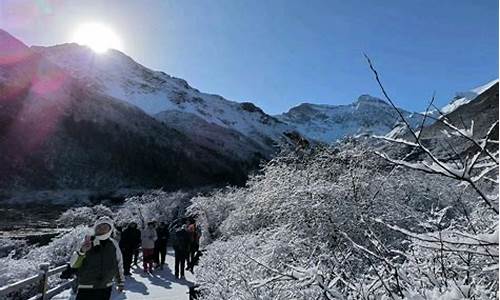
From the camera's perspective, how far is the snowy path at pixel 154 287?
36.5ft

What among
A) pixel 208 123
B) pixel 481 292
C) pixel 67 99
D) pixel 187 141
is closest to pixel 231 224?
pixel 481 292

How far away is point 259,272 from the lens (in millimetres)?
6250

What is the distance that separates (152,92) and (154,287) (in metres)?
158

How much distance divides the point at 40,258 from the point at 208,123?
125m

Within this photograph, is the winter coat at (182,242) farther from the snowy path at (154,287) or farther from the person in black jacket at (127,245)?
the person in black jacket at (127,245)

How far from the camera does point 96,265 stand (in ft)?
19.7

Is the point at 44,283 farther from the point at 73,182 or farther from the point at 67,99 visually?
the point at 67,99

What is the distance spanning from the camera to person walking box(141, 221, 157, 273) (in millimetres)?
15102

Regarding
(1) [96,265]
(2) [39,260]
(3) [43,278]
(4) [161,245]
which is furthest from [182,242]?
(1) [96,265]

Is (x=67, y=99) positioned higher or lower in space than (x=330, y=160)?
higher

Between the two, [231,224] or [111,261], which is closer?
[111,261]

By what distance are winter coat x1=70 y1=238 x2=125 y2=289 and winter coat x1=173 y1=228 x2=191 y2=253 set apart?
310 inches

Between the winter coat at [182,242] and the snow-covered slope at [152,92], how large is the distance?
418ft

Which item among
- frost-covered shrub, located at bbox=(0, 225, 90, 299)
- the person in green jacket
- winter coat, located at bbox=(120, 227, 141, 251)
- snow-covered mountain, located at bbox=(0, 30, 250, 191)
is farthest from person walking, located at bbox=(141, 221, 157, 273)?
snow-covered mountain, located at bbox=(0, 30, 250, 191)
